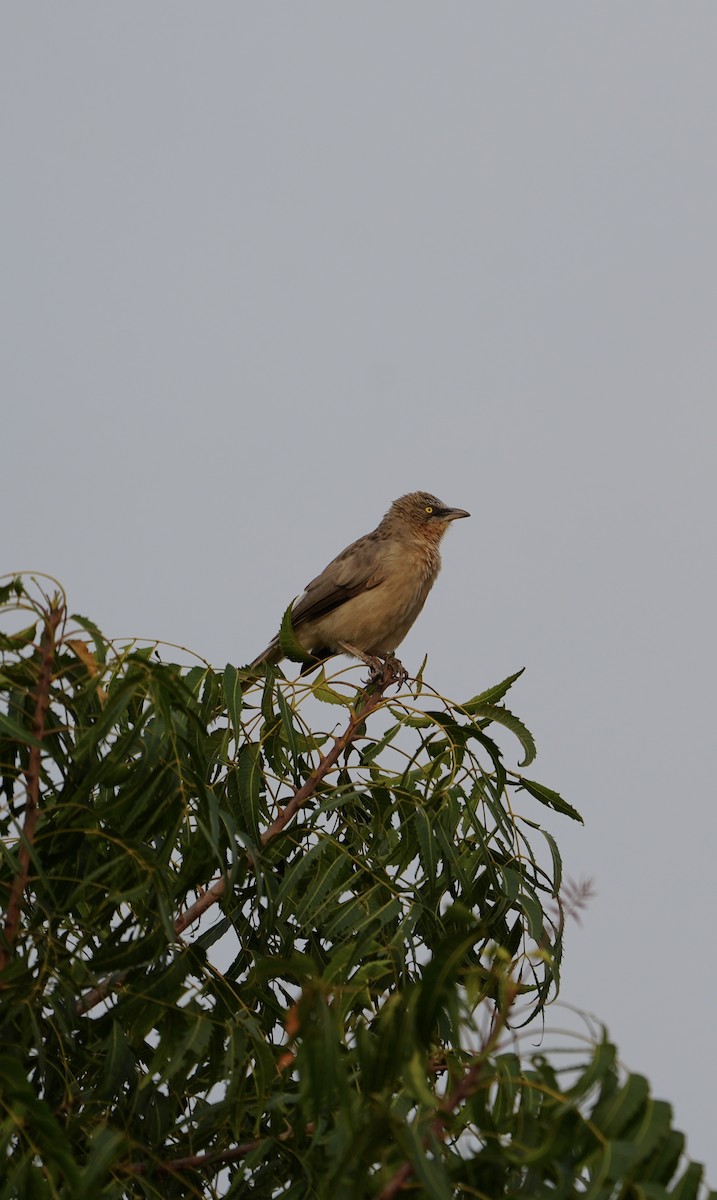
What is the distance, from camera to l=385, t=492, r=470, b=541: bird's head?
365 inches

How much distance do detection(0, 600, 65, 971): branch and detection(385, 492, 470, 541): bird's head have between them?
5961 mm

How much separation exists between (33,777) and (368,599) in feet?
17.3

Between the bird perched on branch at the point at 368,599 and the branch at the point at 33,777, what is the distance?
476 centimetres

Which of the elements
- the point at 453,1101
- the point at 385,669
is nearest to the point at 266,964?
the point at 453,1101

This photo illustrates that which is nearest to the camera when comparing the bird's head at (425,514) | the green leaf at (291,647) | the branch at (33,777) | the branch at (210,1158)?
the branch at (33,777)

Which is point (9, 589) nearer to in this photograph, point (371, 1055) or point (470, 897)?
point (371, 1055)

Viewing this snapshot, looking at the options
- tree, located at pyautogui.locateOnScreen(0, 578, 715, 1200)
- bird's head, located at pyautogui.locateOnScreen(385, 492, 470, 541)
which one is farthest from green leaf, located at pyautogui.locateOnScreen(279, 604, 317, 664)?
bird's head, located at pyautogui.locateOnScreen(385, 492, 470, 541)

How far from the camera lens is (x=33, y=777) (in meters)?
3.28

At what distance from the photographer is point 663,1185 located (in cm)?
241

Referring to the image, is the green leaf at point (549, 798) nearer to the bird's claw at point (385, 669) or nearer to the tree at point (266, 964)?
the tree at point (266, 964)

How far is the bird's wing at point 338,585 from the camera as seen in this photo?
855 centimetres

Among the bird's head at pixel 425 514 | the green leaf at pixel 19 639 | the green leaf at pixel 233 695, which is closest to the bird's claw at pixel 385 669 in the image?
the bird's head at pixel 425 514

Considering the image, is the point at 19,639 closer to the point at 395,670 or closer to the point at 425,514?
the point at 395,670

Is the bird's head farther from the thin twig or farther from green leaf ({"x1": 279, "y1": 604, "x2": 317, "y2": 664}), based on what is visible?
the thin twig
